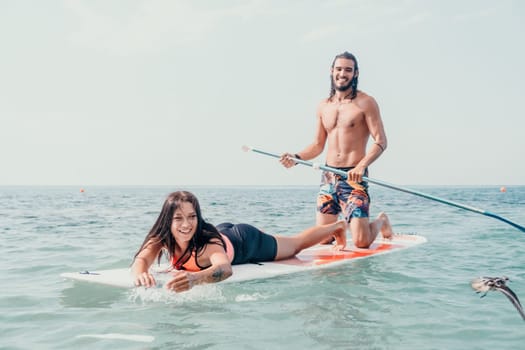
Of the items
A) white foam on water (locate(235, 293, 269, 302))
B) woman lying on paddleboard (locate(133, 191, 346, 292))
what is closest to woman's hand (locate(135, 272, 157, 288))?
woman lying on paddleboard (locate(133, 191, 346, 292))

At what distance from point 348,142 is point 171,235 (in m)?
3.00

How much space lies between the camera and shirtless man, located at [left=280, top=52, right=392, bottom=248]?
6695 mm

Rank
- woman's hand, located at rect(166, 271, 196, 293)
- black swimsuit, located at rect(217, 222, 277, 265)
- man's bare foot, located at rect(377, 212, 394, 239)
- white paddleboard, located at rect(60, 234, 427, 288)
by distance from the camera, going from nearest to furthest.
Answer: woman's hand, located at rect(166, 271, 196, 293)
white paddleboard, located at rect(60, 234, 427, 288)
black swimsuit, located at rect(217, 222, 277, 265)
man's bare foot, located at rect(377, 212, 394, 239)

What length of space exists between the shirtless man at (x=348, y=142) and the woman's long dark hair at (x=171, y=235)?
250cm

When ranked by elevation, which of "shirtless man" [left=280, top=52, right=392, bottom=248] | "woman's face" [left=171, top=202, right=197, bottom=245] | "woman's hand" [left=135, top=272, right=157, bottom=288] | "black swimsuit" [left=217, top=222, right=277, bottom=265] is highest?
"shirtless man" [left=280, top=52, right=392, bottom=248]

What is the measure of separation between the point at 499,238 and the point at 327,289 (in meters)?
5.16

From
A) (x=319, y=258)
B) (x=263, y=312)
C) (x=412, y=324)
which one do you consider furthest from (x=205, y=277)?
(x=319, y=258)

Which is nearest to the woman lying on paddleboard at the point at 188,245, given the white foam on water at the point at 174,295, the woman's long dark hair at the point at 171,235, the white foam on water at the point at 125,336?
the woman's long dark hair at the point at 171,235

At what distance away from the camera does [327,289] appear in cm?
479

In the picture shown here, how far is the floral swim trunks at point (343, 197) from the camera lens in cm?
684

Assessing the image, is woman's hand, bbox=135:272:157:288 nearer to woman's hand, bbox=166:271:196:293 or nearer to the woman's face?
woman's hand, bbox=166:271:196:293

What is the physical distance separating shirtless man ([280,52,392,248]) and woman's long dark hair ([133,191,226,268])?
2.50 meters

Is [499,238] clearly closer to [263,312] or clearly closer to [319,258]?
[319,258]

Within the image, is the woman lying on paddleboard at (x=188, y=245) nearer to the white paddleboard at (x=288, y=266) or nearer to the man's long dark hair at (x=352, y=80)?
the white paddleboard at (x=288, y=266)
